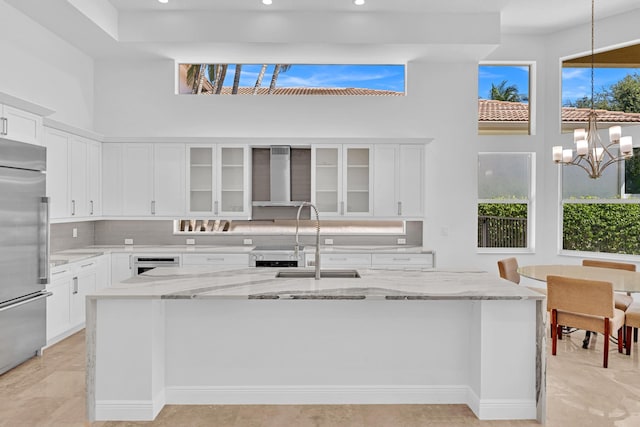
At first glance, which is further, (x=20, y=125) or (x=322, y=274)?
(x=20, y=125)

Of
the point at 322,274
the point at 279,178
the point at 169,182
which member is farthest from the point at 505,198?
the point at 169,182

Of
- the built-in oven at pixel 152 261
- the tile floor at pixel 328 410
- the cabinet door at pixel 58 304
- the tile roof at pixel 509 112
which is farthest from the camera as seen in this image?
the tile roof at pixel 509 112

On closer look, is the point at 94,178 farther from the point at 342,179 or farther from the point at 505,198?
the point at 505,198

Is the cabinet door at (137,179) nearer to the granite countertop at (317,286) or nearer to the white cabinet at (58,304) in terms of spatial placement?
the white cabinet at (58,304)

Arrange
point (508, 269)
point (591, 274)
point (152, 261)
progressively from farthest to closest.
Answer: point (152, 261) < point (508, 269) < point (591, 274)

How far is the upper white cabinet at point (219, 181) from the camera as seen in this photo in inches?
225

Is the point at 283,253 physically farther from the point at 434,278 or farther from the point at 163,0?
the point at 163,0

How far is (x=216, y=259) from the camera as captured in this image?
213 inches

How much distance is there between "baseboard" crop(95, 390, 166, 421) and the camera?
2861mm

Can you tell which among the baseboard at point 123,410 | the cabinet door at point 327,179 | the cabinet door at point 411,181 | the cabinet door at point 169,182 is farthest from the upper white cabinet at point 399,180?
the baseboard at point 123,410

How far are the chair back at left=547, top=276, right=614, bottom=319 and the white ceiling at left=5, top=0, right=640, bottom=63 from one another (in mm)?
2980

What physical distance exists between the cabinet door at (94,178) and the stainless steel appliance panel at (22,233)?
4.56ft

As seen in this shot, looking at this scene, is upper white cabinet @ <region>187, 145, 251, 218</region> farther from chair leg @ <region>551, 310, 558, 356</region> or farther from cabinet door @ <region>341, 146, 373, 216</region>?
chair leg @ <region>551, 310, 558, 356</region>

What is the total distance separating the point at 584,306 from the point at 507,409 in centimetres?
150
